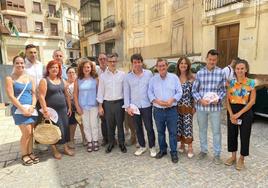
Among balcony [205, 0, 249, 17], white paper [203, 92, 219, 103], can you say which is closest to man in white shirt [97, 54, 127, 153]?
white paper [203, 92, 219, 103]

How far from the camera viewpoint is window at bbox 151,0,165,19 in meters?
15.7

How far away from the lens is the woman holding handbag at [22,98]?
3.45 m

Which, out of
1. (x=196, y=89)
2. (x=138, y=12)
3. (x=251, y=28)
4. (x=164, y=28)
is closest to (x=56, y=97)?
(x=196, y=89)

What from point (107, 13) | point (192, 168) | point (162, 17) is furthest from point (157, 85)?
point (107, 13)

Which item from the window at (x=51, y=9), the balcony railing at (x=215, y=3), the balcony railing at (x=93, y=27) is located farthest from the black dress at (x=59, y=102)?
the window at (x=51, y=9)

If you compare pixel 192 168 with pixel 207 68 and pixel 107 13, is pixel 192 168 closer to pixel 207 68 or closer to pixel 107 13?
pixel 207 68

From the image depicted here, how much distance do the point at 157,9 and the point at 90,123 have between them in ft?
46.1

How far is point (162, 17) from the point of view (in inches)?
622

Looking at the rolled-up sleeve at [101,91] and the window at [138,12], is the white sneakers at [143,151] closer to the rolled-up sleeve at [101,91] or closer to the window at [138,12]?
the rolled-up sleeve at [101,91]

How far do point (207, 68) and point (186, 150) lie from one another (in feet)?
5.05

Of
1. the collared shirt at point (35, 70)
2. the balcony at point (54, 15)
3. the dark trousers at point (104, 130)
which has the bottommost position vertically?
the dark trousers at point (104, 130)

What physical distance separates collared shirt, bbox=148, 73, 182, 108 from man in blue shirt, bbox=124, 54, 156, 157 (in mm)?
183

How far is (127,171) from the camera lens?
133 inches

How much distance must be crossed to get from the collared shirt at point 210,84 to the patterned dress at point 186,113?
0.46ft
